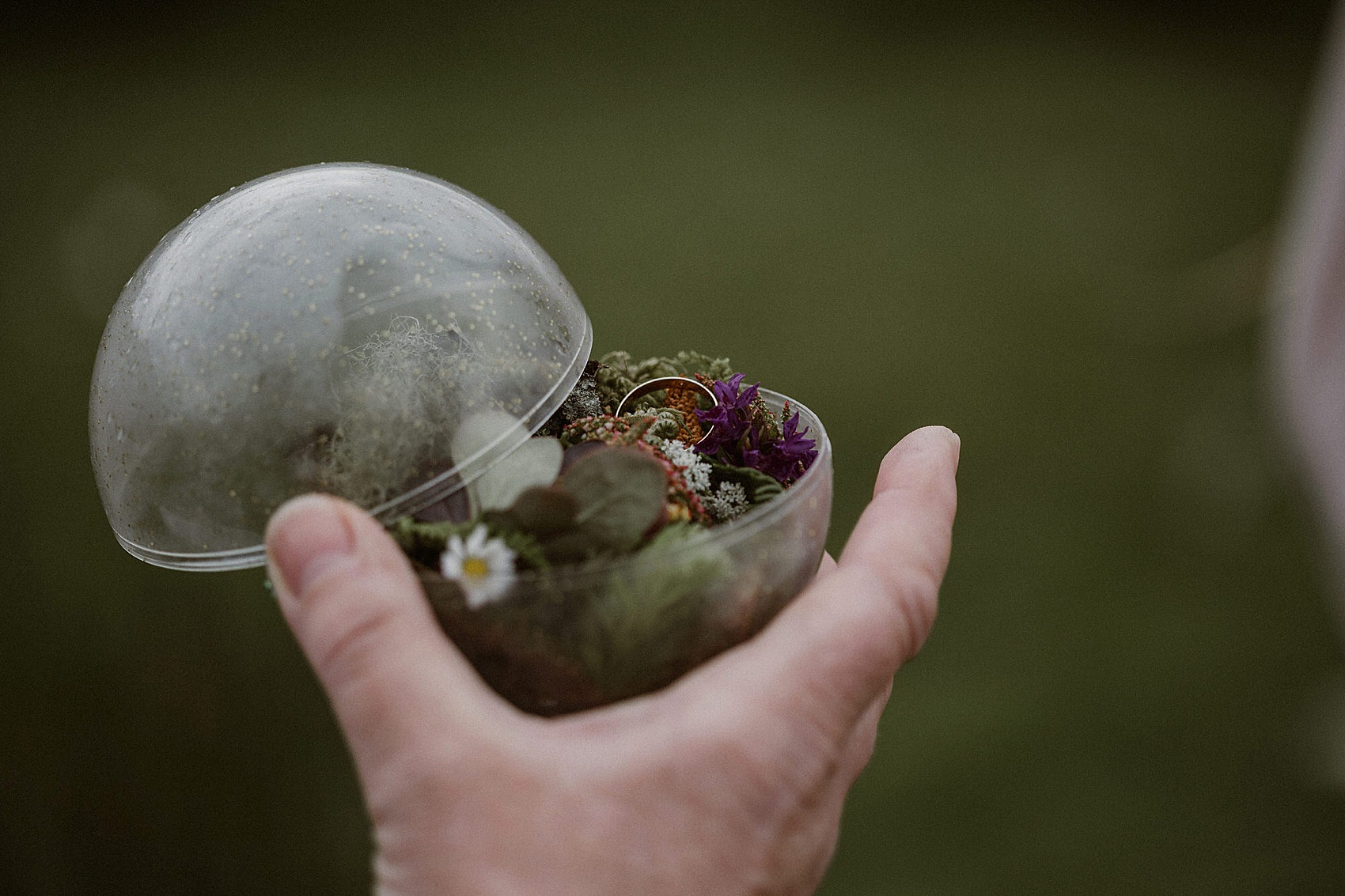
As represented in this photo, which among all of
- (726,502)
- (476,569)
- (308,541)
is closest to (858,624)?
(726,502)

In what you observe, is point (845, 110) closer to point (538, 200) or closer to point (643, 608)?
point (538, 200)

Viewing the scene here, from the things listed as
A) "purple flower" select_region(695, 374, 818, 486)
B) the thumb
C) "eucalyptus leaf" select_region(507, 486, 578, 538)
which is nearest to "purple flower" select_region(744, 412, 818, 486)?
"purple flower" select_region(695, 374, 818, 486)

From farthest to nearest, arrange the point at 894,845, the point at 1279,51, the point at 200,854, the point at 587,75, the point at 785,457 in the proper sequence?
1. the point at 1279,51
2. the point at 587,75
3. the point at 894,845
4. the point at 200,854
5. the point at 785,457

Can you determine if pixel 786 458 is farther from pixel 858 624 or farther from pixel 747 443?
pixel 858 624

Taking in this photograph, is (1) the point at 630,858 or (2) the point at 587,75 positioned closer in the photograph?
(1) the point at 630,858

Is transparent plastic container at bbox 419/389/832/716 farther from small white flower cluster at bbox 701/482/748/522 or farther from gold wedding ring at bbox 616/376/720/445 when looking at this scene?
gold wedding ring at bbox 616/376/720/445

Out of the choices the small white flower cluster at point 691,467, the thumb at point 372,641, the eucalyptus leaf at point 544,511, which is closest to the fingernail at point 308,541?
the thumb at point 372,641

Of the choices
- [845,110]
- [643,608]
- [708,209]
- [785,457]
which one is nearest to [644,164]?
[708,209]
